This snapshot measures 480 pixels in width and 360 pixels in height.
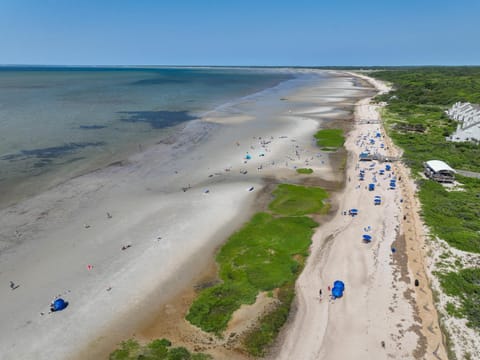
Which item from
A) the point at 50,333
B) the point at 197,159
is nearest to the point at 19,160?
the point at 197,159

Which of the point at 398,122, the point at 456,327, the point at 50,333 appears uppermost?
the point at 398,122

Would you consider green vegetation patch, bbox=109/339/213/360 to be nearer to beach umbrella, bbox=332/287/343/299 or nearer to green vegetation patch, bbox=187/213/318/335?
green vegetation patch, bbox=187/213/318/335

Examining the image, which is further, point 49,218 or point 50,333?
point 49,218

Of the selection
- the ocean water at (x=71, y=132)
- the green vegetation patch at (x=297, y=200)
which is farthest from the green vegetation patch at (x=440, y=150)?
the ocean water at (x=71, y=132)

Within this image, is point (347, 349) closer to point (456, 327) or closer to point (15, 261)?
point (456, 327)

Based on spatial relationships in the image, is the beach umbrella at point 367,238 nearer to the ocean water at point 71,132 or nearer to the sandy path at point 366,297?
the sandy path at point 366,297

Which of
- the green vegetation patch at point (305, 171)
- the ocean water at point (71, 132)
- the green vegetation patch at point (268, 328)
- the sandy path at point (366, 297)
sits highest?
the ocean water at point (71, 132)
